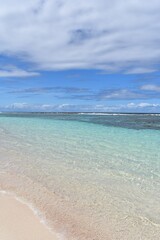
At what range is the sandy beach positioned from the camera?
406 centimetres

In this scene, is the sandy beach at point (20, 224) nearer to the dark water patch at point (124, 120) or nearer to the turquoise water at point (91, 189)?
the turquoise water at point (91, 189)

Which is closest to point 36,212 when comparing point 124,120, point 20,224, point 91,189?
point 20,224

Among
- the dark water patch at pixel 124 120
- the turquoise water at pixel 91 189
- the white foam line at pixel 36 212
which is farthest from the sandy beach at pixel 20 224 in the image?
the dark water patch at pixel 124 120

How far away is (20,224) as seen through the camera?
447 centimetres

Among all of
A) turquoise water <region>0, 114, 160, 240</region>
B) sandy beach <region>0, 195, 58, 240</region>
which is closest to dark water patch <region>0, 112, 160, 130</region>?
turquoise water <region>0, 114, 160, 240</region>


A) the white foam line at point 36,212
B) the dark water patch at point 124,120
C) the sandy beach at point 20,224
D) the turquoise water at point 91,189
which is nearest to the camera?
the sandy beach at point 20,224

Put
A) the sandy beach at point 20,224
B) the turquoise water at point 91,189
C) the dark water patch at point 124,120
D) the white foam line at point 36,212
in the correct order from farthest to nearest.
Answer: the dark water patch at point 124,120 < the turquoise water at point 91,189 < the white foam line at point 36,212 < the sandy beach at point 20,224

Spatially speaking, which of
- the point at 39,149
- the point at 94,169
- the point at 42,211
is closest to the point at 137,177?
the point at 94,169

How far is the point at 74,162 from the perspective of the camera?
9.73m

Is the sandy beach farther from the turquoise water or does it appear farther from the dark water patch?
the dark water patch

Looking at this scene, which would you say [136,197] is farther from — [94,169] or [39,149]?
[39,149]

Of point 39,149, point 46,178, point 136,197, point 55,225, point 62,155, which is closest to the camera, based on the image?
point 55,225

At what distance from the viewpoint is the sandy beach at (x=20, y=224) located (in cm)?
406

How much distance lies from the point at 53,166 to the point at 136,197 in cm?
344
